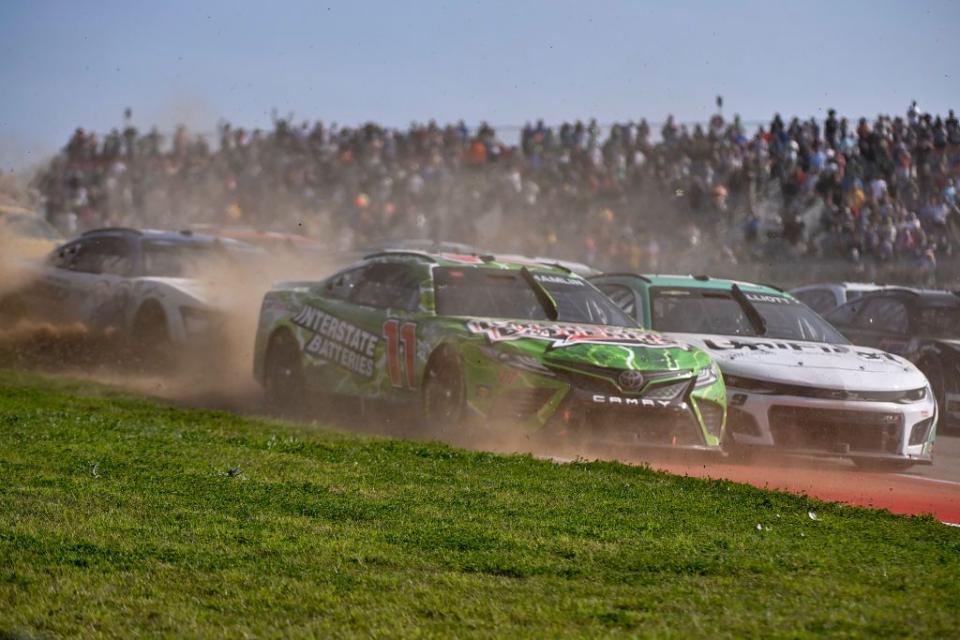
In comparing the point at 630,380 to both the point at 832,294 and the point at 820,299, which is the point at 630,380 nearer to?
the point at 832,294

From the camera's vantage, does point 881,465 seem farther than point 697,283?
No

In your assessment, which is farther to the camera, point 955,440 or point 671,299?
point 955,440

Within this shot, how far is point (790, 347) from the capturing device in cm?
1136

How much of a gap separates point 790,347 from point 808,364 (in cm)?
50

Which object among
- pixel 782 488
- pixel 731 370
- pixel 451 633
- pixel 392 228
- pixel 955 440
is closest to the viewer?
pixel 451 633

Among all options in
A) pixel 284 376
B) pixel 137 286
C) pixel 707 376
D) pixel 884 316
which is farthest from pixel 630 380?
pixel 137 286

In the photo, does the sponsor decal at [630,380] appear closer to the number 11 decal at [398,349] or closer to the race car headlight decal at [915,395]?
the number 11 decal at [398,349]

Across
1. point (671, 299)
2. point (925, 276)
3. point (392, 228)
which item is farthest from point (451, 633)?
point (392, 228)

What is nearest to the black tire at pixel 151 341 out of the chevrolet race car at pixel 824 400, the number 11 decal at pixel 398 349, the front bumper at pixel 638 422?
the number 11 decal at pixel 398 349

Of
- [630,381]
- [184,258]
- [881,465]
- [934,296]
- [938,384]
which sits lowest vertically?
[881,465]

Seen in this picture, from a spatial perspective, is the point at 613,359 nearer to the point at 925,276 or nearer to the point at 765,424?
the point at 765,424

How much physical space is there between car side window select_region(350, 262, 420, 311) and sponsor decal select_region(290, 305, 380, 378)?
254 millimetres

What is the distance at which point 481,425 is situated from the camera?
995cm

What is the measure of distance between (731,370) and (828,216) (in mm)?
14517
